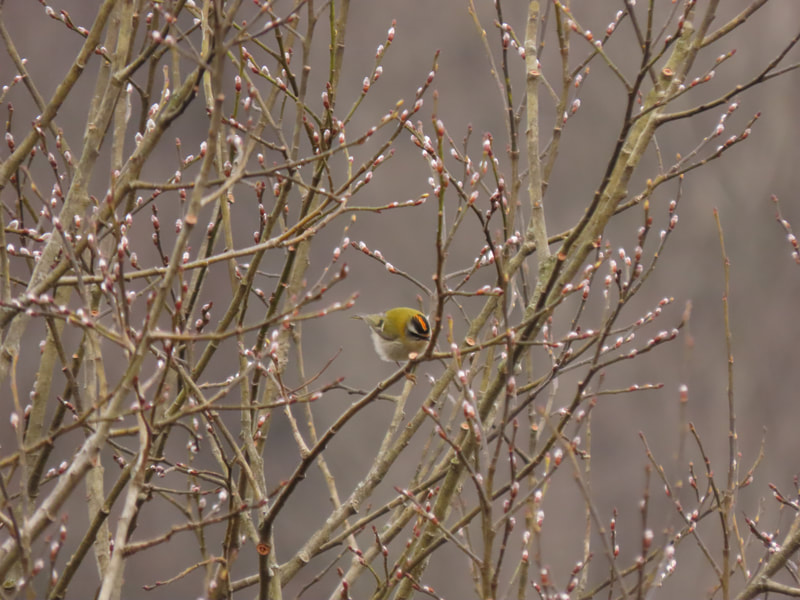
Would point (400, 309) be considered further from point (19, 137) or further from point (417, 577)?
point (19, 137)

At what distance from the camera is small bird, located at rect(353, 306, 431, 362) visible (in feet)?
13.5

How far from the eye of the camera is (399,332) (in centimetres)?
430

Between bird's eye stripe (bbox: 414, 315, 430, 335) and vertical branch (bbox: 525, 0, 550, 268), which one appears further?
bird's eye stripe (bbox: 414, 315, 430, 335)

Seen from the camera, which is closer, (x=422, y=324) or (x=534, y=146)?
(x=534, y=146)

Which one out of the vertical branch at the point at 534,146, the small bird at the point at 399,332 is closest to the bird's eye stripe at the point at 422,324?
the small bird at the point at 399,332

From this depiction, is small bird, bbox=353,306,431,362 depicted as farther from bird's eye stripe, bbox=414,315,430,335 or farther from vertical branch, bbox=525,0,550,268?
vertical branch, bbox=525,0,550,268

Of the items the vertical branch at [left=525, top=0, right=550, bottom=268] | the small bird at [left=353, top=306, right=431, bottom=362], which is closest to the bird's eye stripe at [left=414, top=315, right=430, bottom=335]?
the small bird at [left=353, top=306, right=431, bottom=362]

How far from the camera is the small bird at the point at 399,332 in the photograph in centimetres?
412

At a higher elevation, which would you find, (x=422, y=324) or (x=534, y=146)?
(x=422, y=324)

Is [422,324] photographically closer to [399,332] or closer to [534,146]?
[399,332]

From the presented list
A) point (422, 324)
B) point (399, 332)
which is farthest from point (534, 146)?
point (399, 332)

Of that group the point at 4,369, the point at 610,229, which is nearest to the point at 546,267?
the point at 4,369

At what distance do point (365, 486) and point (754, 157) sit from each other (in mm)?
8353

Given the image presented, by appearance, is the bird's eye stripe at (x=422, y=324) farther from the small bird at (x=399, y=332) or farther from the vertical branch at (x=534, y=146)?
the vertical branch at (x=534, y=146)
